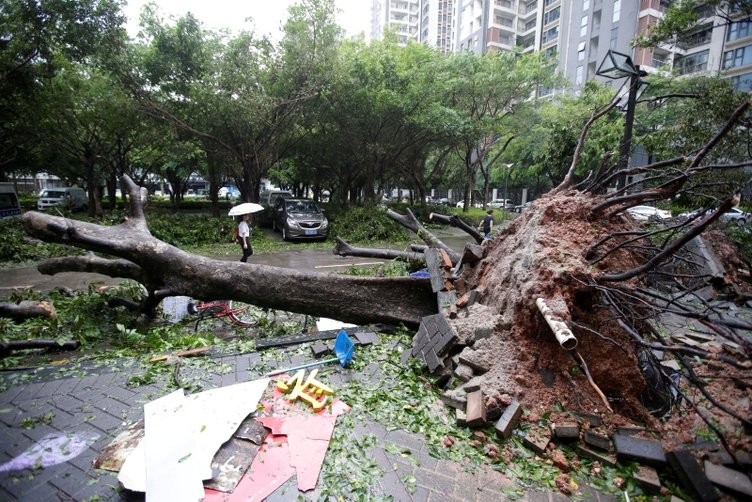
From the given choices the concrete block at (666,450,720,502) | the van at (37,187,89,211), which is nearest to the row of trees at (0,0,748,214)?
the van at (37,187,89,211)

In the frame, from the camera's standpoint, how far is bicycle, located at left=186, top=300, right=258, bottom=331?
6.30 meters

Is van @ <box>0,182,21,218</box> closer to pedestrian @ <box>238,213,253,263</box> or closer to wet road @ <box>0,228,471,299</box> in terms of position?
wet road @ <box>0,228,471,299</box>

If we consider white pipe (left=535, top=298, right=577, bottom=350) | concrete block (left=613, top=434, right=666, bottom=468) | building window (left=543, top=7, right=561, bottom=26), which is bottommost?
concrete block (left=613, top=434, right=666, bottom=468)

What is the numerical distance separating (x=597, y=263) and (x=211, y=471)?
393 centimetres

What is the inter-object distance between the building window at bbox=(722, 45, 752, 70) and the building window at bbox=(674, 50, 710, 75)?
4.08 ft

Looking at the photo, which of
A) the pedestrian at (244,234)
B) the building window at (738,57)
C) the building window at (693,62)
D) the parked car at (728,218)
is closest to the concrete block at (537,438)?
the parked car at (728,218)

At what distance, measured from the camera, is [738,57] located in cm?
2675

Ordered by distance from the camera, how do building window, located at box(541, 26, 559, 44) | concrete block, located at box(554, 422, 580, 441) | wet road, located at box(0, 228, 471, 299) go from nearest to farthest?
concrete block, located at box(554, 422, 580, 441) < wet road, located at box(0, 228, 471, 299) < building window, located at box(541, 26, 559, 44)

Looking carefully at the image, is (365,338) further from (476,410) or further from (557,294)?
(557,294)

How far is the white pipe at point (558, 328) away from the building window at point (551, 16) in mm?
50320

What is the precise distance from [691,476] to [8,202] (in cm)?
2335

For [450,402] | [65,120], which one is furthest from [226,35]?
[450,402]

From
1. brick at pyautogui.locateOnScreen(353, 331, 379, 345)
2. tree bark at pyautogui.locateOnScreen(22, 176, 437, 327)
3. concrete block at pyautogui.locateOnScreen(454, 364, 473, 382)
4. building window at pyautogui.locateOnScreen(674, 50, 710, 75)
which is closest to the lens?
concrete block at pyautogui.locateOnScreen(454, 364, 473, 382)

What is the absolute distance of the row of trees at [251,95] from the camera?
37.2 ft
